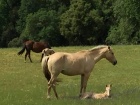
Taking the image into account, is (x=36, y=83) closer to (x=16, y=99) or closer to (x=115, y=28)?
(x=16, y=99)

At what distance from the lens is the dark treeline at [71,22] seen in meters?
62.8

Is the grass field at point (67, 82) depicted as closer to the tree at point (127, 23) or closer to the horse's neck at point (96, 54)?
the horse's neck at point (96, 54)

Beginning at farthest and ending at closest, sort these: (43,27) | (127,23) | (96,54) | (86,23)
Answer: (43,27), (86,23), (127,23), (96,54)

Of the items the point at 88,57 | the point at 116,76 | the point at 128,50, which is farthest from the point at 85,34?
the point at 88,57

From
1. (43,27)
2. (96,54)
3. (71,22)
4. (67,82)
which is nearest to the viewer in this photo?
(96,54)

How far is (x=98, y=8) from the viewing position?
7556 cm

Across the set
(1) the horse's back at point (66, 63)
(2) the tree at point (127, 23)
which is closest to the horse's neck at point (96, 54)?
(1) the horse's back at point (66, 63)

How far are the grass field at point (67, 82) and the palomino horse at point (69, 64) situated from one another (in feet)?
2.45

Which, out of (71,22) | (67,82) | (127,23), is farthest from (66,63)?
(71,22)

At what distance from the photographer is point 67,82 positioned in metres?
19.3

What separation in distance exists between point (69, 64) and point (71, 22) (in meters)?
60.5

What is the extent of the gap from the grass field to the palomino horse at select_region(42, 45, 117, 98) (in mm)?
746

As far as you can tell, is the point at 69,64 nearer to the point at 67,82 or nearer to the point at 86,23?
the point at 67,82

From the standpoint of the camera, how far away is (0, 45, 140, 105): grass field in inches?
500
